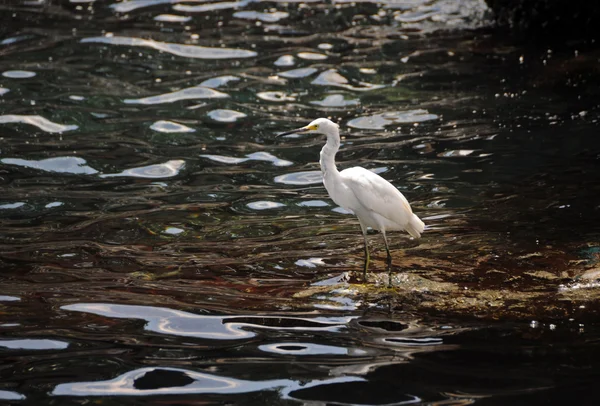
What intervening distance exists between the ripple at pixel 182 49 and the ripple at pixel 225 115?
8.97 ft

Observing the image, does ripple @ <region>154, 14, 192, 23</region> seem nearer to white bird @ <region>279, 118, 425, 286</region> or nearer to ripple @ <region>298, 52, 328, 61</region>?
ripple @ <region>298, 52, 328, 61</region>

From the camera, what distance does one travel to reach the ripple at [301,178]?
1010cm

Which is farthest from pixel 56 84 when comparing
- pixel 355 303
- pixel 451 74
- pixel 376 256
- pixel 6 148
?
pixel 355 303

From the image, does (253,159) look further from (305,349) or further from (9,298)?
(305,349)

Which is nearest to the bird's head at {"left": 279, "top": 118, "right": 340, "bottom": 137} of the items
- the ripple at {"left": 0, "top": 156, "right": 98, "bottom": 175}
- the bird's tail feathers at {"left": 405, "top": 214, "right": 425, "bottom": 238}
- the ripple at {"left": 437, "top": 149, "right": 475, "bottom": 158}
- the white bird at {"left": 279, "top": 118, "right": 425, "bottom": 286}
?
the white bird at {"left": 279, "top": 118, "right": 425, "bottom": 286}

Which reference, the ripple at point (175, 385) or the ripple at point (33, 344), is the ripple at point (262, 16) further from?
the ripple at point (175, 385)

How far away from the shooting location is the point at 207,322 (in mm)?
5793

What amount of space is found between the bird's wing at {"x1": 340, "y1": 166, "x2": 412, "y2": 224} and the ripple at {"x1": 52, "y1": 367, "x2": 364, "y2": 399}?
84.0 inches

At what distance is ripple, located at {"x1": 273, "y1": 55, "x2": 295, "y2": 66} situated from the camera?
14617 millimetres

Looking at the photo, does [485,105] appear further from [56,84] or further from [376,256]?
[56,84]

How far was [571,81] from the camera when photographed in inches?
512

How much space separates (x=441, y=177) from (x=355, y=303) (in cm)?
402

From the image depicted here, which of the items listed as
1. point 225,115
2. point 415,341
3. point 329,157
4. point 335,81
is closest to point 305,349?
point 415,341

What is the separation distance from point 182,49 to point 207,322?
10227 mm
